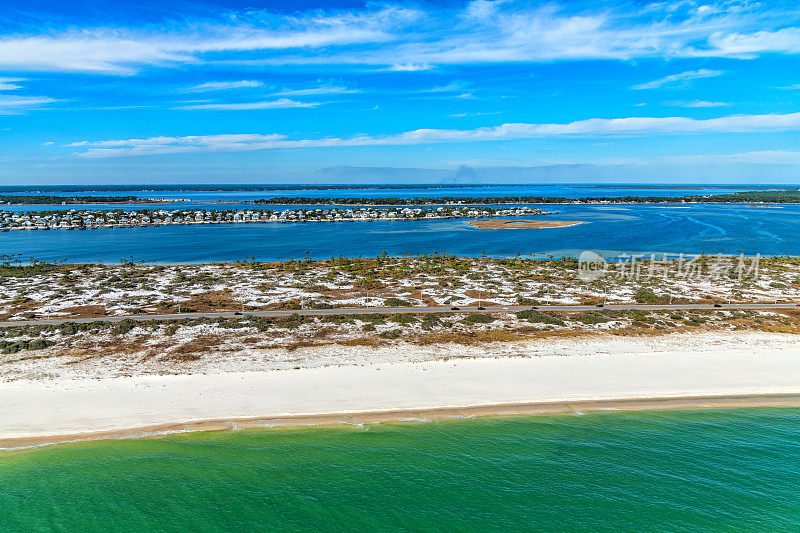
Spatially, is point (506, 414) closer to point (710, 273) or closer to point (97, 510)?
point (97, 510)

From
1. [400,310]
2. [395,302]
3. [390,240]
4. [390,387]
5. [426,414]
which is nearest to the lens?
[426,414]

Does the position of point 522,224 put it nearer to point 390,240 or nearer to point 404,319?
point 390,240

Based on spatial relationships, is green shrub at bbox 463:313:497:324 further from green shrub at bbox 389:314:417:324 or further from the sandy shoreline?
the sandy shoreline

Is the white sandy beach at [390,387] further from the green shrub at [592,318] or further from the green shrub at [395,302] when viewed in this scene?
the green shrub at [395,302]

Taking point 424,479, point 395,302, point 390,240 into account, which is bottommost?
point 424,479

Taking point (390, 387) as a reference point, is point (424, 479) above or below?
below

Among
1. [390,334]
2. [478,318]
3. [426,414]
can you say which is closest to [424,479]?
[426,414]

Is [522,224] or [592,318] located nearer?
[592,318]
